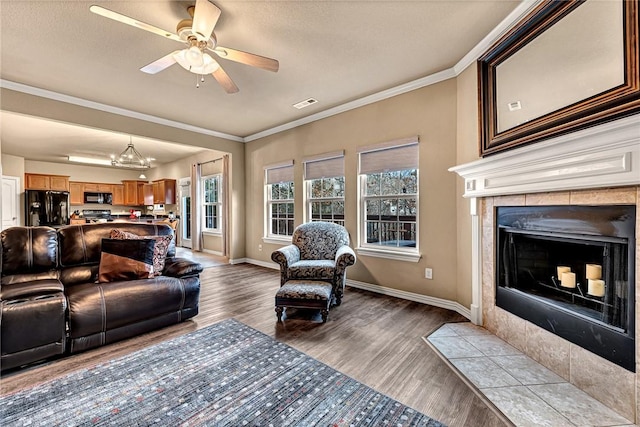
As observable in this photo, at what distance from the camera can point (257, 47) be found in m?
2.57

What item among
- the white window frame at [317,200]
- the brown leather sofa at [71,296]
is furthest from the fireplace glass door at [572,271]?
the brown leather sofa at [71,296]

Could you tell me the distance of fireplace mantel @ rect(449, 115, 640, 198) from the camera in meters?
1.39

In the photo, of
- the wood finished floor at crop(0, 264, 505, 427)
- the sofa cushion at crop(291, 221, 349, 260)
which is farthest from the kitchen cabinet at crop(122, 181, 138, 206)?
the sofa cushion at crop(291, 221, 349, 260)

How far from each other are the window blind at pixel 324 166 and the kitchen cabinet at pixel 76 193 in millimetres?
8590

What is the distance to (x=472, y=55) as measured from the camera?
2623 mm

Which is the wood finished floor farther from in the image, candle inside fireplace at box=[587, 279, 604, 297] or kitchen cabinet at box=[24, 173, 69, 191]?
kitchen cabinet at box=[24, 173, 69, 191]

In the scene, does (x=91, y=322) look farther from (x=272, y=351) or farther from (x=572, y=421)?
(x=572, y=421)

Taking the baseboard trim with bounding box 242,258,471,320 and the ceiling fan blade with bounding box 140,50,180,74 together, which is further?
the baseboard trim with bounding box 242,258,471,320

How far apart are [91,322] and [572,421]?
327 centimetres

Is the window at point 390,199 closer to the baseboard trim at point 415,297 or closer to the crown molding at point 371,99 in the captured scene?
the baseboard trim at point 415,297

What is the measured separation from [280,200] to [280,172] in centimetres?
54

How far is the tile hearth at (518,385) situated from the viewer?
1.44 metres

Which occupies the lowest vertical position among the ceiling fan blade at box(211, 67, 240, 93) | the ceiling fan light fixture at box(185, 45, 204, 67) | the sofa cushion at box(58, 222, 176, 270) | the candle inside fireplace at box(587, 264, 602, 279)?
Result: the candle inside fireplace at box(587, 264, 602, 279)

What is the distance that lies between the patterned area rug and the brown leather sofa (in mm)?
344
